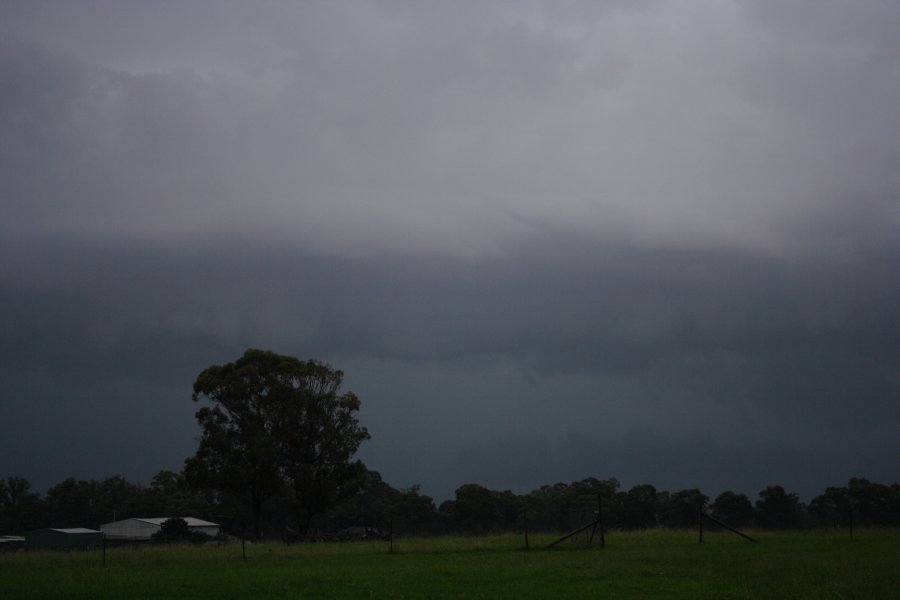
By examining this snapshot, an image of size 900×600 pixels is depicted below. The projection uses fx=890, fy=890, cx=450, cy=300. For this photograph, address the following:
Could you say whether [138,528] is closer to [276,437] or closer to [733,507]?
[276,437]

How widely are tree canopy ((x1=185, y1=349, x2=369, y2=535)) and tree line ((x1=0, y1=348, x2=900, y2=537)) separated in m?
0.07

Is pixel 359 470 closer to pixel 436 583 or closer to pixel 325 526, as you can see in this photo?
pixel 325 526

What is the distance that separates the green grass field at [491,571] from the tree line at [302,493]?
398 cm

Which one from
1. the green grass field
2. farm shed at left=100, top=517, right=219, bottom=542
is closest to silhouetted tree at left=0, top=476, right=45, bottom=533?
farm shed at left=100, top=517, right=219, bottom=542

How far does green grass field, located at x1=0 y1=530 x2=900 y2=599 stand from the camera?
2031cm

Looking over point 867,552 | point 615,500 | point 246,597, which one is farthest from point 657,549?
point 615,500

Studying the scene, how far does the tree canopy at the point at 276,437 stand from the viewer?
59.0 meters

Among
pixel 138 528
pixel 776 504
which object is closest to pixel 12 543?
pixel 138 528

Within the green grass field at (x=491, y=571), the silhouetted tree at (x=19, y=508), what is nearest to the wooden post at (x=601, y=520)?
the green grass field at (x=491, y=571)

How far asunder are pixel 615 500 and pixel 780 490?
1611cm

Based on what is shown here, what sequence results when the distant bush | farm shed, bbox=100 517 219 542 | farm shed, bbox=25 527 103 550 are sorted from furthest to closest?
1. farm shed, bbox=100 517 219 542
2. farm shed, bbox=25 527 103 550
3. the distant bush

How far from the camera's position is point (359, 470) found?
6353 centimetres

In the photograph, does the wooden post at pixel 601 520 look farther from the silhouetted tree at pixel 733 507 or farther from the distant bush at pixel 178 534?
the silhouetted tree at pixel 733 507

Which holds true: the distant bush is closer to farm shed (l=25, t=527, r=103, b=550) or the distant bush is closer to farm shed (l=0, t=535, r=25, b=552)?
farm shed (l=25, t=527, r=103, b=550)
